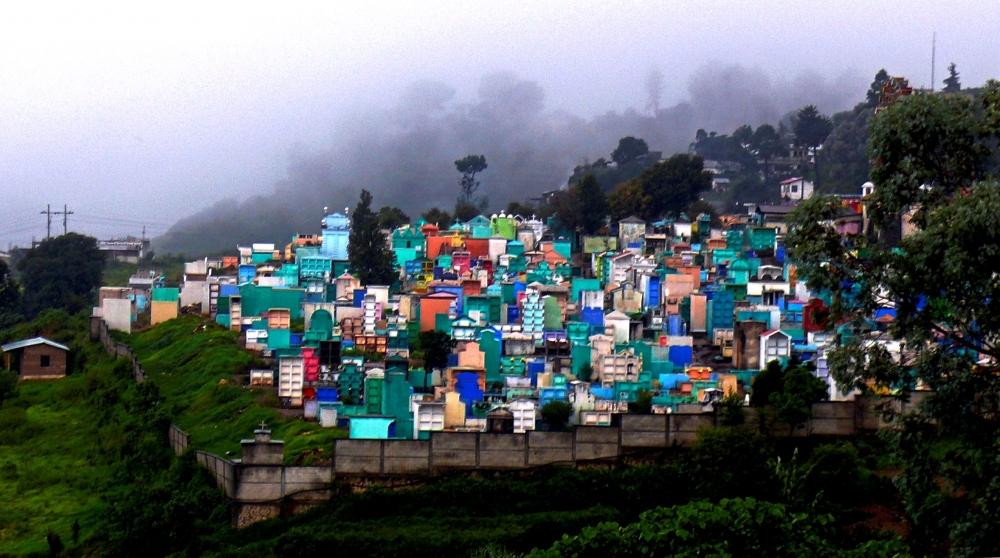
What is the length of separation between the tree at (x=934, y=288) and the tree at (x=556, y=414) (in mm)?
7446

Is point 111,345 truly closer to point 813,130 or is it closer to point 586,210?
point 586,210

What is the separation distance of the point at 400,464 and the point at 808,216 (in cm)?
663

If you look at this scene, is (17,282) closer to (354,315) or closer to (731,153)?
(354,315)

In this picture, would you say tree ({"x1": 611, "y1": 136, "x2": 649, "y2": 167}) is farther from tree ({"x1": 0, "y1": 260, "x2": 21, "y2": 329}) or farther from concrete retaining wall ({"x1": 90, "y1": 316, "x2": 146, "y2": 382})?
concrete retaining wall ({"x1": 90, "y1": 316, "x2": 146, "y2": 382})

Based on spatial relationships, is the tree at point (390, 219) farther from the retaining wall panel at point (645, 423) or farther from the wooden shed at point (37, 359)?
the retaining wall panel at point (645, 423)

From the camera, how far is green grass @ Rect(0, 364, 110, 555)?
15.7 meters

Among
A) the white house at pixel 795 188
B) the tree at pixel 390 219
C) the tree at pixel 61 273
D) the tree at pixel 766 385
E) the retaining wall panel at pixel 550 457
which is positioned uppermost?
the white house at pixel 795 188

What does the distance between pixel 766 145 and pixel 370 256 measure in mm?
19197

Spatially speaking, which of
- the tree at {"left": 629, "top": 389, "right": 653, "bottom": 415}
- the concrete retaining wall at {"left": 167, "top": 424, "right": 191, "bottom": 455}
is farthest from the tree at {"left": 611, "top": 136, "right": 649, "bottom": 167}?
the concrete retaining wall at {"left": 167, "top": 424, "right": 191, "bottom": 455}

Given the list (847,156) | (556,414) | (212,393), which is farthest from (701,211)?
(556,414)

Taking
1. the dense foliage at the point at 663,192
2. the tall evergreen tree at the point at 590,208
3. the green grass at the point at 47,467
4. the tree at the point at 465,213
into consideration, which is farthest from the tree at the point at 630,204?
the green grass at the point at 47,467

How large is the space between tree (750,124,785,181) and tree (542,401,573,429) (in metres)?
26.2

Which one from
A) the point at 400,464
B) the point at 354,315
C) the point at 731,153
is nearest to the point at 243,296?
the point at 354,315

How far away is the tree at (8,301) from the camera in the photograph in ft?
89.2
